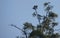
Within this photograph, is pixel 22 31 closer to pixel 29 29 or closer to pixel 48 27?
pixel 29 29

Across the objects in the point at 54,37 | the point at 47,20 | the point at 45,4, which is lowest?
the point at 54,37

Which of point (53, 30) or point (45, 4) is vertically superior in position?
point (45, 4)

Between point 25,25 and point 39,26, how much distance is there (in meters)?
1.32

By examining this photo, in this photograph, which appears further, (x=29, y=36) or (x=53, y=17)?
(x=53, y=17)

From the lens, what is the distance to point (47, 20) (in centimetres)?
2544

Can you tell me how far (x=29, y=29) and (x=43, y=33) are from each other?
1.42m

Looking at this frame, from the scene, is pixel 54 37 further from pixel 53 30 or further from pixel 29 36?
pixel 29 36

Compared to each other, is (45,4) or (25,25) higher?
(45,4)

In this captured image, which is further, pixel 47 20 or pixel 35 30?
pixel 47 20

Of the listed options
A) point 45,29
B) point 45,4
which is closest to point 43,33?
point 45,29

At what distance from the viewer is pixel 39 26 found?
2508 cm

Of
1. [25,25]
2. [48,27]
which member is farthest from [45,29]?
[25,25]

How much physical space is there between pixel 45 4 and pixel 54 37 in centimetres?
357

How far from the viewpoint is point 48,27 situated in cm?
2489
